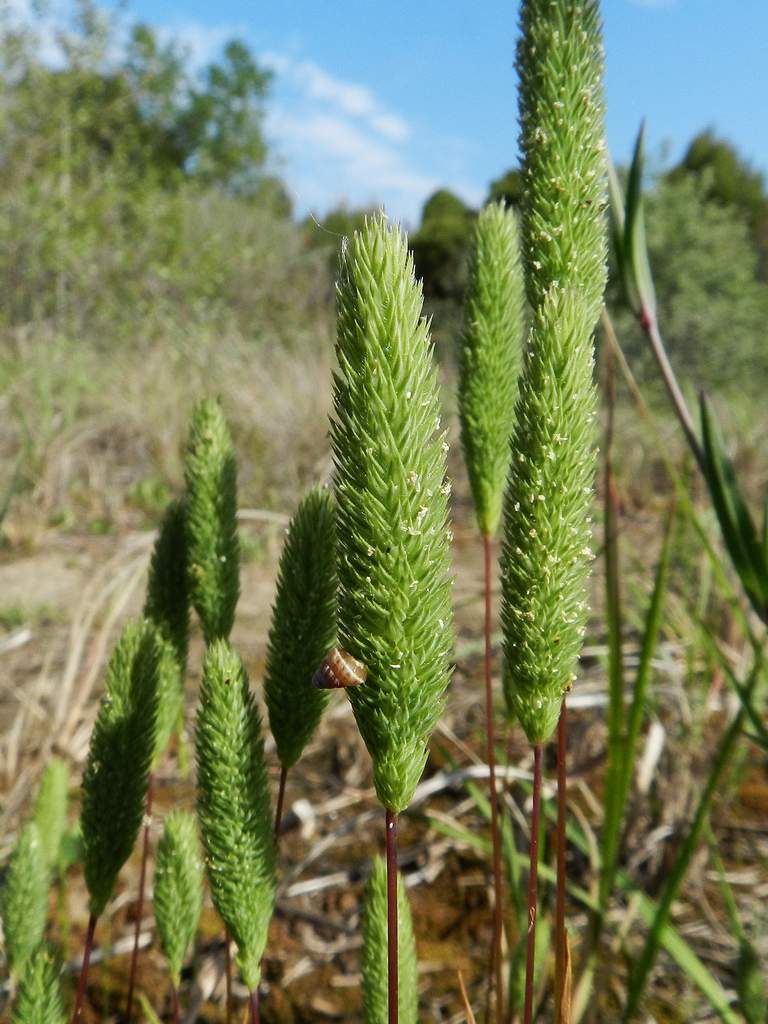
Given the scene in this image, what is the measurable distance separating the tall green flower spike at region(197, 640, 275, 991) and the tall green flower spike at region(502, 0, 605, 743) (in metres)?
0.22

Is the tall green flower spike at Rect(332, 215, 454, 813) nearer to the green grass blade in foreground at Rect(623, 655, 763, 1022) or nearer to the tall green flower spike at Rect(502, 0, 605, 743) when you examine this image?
the tall green flower spike at Rect(502, 0, 605, 743)

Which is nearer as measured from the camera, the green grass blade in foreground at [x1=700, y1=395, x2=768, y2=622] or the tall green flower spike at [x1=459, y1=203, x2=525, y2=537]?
the green grass blade in foreground at [x1=700, y1=395, x2=768, y2=622]

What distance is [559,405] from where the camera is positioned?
56 centimetres

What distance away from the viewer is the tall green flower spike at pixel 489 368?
82cm

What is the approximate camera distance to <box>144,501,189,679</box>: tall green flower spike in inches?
35.0

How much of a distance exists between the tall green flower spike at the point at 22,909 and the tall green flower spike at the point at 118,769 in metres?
0.19

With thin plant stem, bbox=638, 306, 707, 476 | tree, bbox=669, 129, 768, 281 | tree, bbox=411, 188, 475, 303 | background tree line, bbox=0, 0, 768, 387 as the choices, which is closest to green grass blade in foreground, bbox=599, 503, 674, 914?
thin plant stem, bbox=638, 306, 707, 476

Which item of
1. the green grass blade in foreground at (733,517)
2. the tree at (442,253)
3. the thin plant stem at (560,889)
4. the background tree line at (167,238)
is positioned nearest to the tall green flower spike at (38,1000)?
the thin plant stem at (560,889)

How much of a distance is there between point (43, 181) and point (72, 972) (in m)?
11.2

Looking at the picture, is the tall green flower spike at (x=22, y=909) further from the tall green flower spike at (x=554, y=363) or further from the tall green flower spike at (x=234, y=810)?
the tall green flower spike at (x=554, y=363)

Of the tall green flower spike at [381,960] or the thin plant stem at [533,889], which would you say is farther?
the tall green flower spike at [381,960]

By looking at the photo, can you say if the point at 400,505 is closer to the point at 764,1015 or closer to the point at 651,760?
the point at 764,1015

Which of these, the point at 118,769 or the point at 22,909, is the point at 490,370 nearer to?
the point at 118,769

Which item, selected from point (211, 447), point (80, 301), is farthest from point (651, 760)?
point (80, 301)
